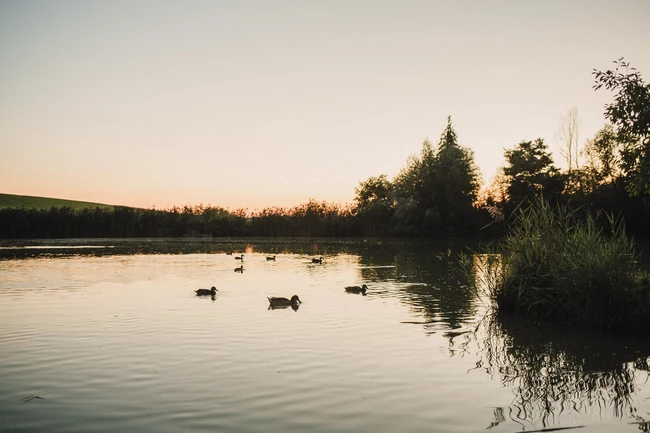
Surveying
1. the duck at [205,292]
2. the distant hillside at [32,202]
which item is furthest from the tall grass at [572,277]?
the distant hillside at [32,202]

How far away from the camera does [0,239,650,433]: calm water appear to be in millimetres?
6555

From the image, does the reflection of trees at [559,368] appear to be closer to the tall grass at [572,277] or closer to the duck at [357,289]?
the tall grass at [572,277]

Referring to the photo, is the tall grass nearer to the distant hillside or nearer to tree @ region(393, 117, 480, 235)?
tree @ region(393, 117, 480, 235)

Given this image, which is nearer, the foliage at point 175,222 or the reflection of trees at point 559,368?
the reflection of trees at point 559,368

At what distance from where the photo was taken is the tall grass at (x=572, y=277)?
12.1 metres

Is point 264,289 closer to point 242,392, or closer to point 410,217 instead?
point 242,392

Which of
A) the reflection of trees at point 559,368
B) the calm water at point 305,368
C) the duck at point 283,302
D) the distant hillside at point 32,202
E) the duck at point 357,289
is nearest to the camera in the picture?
the calm water at point 305,368

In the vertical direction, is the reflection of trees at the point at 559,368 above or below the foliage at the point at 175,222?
below

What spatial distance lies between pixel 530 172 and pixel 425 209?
1428cm

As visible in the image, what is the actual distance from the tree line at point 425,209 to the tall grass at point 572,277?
138 ft

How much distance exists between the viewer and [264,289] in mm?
20438

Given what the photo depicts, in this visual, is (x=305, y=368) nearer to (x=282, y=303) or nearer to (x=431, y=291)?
(x=282, y=303)

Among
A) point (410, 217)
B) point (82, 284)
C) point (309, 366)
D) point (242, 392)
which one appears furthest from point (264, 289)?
point (410, 217)

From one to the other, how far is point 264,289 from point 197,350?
33.6ft
